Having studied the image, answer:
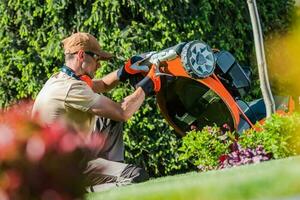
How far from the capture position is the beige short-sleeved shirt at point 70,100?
6.64m

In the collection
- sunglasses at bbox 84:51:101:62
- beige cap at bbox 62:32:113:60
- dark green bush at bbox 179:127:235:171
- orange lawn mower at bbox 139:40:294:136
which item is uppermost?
beige cap at bbox 62:32:113:60

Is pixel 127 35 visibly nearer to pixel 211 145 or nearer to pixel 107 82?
pixel 107 82

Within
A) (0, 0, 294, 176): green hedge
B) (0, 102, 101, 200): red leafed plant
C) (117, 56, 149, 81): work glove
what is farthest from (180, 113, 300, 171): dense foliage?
(0, 102, 101, 200): red leafed plant

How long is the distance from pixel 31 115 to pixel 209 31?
7.60 meters

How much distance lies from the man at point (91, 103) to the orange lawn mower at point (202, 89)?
30 cm

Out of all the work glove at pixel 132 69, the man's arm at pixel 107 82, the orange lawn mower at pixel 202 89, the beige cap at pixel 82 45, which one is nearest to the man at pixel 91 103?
the beige cap at pixel 82 45

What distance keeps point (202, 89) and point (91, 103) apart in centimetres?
165

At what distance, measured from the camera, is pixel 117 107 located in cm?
680

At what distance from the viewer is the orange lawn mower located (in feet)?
24.4

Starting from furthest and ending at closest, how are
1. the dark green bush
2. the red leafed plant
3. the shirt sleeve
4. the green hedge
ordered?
the green hedge
the dark green bush
the shirt sleeve
the red leafed plant

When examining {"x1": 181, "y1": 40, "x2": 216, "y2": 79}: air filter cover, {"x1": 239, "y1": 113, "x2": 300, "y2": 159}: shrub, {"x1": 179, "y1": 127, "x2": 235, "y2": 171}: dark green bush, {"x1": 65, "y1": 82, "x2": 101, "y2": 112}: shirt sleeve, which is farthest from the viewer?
{"x1": 179, "y1": 127, "x2": 235, "y2": 171}: dark green bush

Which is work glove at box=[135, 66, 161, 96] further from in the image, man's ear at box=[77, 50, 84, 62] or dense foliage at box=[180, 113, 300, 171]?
dense foliage at box=[180, 113, 300, 171]

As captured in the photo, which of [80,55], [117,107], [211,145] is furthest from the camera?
[211,145]

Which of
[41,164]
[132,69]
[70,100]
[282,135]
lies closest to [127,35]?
[132,69]
